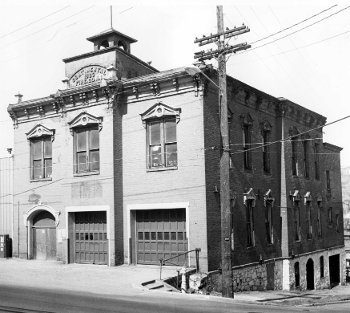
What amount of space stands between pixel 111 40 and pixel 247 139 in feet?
28.5

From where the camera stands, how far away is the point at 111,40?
2400 cm

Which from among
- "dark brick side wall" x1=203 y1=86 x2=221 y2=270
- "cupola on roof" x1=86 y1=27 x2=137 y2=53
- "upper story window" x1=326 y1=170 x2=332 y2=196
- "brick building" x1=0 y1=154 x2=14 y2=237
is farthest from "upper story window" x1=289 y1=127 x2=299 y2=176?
"brick building" x1=0 y1=154 x2=14 y2=237

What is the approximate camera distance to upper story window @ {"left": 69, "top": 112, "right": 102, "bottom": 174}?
22.4 meters

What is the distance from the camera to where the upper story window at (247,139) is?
2334cm

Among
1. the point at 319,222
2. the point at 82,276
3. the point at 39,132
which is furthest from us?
the point at 319,222

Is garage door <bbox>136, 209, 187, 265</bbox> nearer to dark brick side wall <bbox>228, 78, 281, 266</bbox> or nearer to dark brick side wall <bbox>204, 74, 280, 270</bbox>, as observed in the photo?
dark brick side wall <bbox>204, 74, 280, 270</bbox>

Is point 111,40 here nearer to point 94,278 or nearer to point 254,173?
point 254,173

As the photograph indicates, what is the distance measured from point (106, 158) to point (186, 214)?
4.85 meters

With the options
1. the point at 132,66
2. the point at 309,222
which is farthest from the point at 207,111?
the point at 309,222

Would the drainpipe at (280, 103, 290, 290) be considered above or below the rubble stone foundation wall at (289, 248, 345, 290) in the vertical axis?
above

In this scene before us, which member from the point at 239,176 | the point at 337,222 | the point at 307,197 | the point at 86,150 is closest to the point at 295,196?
the point at 307,197

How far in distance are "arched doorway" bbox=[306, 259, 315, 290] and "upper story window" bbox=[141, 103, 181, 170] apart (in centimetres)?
1361

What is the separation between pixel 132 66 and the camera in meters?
23.9

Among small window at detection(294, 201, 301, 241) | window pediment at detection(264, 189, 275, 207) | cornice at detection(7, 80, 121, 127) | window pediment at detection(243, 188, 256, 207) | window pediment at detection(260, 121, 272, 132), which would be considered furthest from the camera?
small window at detection(294, 201, 301, 241)
